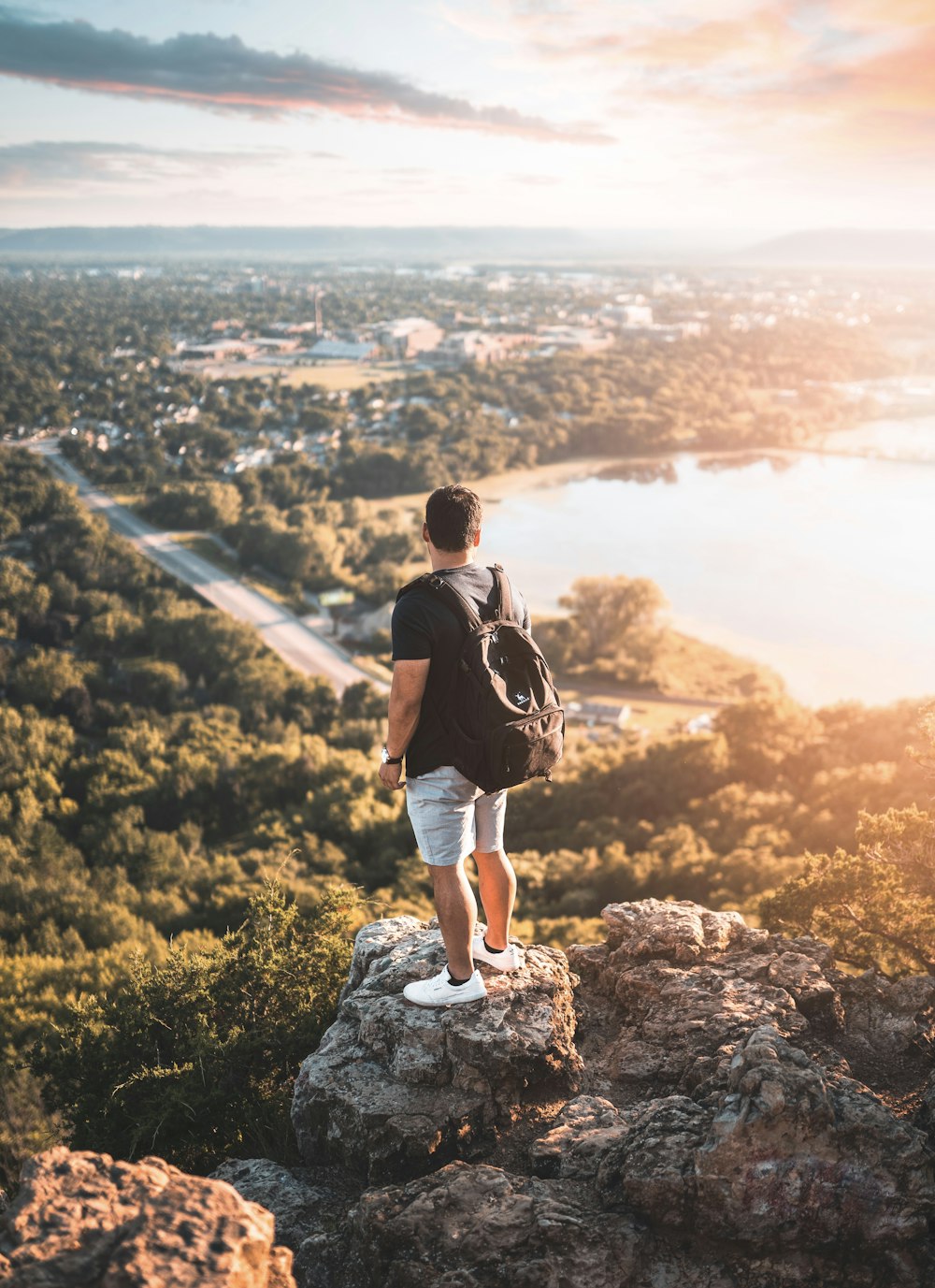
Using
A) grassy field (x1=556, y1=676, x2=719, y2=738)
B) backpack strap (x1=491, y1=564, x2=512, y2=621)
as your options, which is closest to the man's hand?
backpack strap (x1=491, y1=564, x2=512, y2=621)

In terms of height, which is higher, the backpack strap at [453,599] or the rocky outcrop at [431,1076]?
the backpack strap at [453,599]

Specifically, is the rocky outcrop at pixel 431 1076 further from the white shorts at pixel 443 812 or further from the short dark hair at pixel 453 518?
the short dark hair at pixel 453 518

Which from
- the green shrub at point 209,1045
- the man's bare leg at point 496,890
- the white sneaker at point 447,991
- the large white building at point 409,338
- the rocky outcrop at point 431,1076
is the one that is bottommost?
the green shrub at point 209,1045

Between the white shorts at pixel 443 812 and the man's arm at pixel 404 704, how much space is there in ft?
0.47

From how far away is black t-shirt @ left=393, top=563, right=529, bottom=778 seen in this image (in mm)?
3828

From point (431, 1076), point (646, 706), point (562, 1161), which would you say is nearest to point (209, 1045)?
point (431, 1076)

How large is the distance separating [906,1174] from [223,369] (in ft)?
344

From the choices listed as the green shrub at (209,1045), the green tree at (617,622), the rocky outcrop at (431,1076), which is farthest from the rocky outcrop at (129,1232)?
the green tree at (617,622)

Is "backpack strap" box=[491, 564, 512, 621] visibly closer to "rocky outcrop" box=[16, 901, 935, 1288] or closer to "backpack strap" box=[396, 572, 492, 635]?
"backpack strap" box=[396, 572, 492, 635]

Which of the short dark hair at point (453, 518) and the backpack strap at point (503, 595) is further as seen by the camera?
the backpack strap at point (503, 595)

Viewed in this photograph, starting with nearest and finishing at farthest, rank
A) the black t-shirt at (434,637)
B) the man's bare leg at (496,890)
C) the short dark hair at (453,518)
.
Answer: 1. the black t-shirt at (434,637)
2. the short dark hair at (453,518)
3. the man's bare leg at (496,890)

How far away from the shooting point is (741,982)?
5121 millimetres

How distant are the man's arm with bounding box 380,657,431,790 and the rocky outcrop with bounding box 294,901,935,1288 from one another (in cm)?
138

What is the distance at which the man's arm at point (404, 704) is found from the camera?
3.86m
